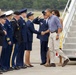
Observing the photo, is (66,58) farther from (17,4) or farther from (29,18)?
(17,4)

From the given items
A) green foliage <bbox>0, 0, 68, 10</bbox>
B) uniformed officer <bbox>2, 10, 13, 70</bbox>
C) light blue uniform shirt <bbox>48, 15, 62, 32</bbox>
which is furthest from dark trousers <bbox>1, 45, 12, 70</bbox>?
green foliage <bbox>0, 0, 68, 10</bbox>

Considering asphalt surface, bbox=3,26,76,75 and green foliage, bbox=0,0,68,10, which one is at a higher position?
green foliage, bbox=0,0,68,10

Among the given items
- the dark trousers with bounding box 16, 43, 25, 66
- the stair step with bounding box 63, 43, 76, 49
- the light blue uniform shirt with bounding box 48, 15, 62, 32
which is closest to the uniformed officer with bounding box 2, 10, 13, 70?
the dark trousers with bounding box 16, 43, 25, 66

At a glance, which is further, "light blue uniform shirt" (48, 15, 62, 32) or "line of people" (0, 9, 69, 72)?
"light blue uniform shirt" (48, 15, 62, 32)

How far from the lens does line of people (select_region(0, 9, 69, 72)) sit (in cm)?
1197

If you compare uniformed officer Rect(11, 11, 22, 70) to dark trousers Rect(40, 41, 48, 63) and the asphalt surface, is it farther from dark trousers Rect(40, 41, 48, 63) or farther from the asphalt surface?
dark trousers Rect(40, 41, 48, 63)

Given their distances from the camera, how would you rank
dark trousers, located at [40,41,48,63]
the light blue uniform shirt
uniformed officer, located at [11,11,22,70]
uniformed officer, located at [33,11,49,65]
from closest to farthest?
uniformed officer, located at [11,11,22,70]
the light blue uniform shirt
uniformed officer, located at [33,11,49,65]
dark trousers, located at [40,41,48,63]

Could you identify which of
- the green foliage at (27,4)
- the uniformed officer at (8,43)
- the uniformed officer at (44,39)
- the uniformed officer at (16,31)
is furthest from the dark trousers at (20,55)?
the green foliage at (27,4)

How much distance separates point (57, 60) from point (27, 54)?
1265 millimetres

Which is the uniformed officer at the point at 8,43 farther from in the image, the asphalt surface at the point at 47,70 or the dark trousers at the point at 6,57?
the asphalt surface at the point at 47,70

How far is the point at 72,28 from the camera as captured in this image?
49.2 feet

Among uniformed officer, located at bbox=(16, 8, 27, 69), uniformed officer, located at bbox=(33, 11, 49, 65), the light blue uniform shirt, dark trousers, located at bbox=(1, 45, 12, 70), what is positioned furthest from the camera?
uniformed officer, located at bbox=(33, 11, 49, 65)

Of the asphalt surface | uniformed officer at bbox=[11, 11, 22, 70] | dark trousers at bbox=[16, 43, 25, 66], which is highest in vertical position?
uniformed officer at bbox=[11, 11, 22, 70]

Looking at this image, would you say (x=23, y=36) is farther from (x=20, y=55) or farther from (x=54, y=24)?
(x=54, y=24)
